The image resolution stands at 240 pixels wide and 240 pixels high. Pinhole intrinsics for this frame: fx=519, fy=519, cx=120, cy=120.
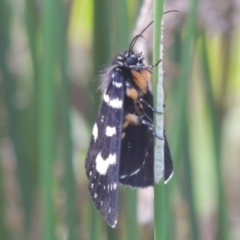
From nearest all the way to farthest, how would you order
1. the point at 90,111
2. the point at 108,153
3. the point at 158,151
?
the point at 158,151 < the point at 108,153 < the point at 90,111

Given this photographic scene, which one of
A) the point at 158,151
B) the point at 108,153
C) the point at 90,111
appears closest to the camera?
the point at 158,151

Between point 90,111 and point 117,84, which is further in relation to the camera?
point 90,111

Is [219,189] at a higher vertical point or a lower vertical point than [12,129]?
lower

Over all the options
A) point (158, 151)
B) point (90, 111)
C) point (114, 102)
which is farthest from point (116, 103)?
point (90, 111)

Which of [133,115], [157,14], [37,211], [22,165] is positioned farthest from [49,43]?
[37,211]

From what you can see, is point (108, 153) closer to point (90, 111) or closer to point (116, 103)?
point (116, 103)

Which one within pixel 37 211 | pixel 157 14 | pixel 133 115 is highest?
pixel 157 14

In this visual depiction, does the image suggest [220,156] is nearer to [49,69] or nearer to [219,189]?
[219,189]
